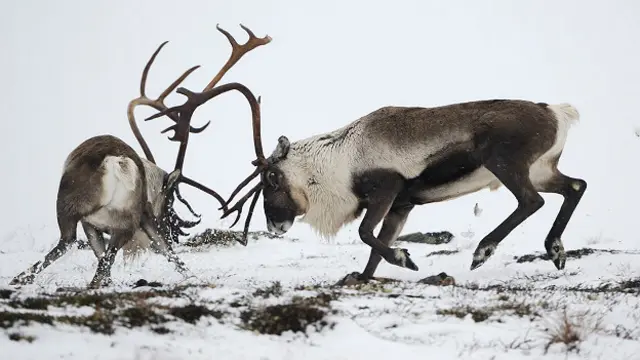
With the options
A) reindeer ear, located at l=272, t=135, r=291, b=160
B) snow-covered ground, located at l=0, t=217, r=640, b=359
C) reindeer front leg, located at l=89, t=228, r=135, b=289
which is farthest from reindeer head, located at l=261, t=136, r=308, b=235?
snow-covered ground, located at l=0, t=217, r=640, b=359

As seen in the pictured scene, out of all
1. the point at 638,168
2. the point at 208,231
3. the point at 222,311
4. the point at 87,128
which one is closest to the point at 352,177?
the point at 222,311

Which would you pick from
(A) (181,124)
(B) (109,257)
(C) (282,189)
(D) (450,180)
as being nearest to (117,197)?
(B) (109,257)

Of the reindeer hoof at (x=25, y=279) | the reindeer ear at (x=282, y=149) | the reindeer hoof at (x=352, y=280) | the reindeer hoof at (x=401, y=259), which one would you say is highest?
the reindeer ear at (x=282, y=149)

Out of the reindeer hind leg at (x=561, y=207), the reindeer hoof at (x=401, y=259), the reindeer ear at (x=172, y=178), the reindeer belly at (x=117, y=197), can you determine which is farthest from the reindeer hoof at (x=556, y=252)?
the reindeer belly at (x=117, y=197)

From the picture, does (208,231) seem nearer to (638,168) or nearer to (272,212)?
(272,212)

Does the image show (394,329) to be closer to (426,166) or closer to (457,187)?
(426,166)

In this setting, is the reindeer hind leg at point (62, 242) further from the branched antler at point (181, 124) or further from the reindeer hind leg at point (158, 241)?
the branched antler at point (181, 124)

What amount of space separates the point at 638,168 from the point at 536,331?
2096 centimetres

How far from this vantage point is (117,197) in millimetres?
8859

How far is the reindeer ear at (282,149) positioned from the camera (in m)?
9.55

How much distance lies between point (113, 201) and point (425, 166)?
3328 millimetres

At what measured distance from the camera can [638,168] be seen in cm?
2427

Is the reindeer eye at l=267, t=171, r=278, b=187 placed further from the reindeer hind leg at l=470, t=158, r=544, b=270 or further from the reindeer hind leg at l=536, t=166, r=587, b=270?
the reindeer hind leg at l=536, t=166, r=587, b=270

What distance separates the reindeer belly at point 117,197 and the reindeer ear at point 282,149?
5.32ft
